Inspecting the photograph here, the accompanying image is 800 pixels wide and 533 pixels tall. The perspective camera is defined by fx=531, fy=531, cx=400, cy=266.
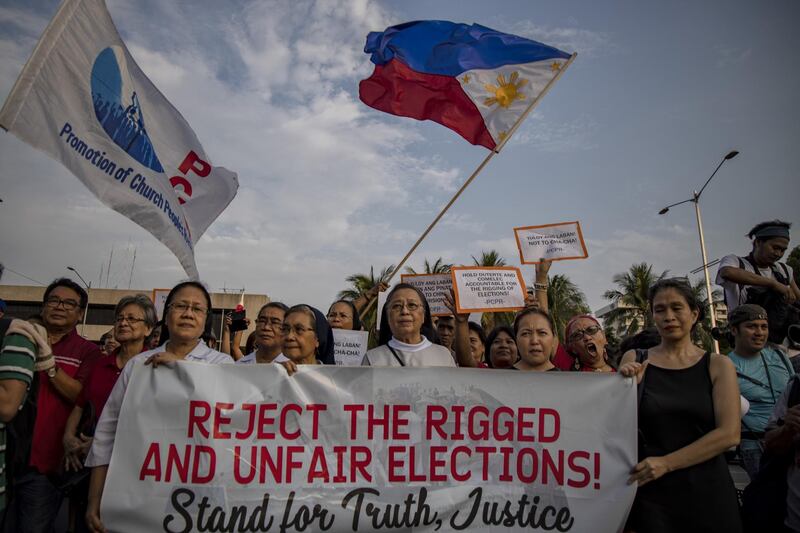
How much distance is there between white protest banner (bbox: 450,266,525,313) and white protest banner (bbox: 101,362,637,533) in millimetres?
1895

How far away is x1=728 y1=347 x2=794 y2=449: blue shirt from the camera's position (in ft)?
13.0

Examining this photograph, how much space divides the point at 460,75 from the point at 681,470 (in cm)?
474

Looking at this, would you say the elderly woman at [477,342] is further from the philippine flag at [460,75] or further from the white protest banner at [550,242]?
the philippine flag at [460,75]

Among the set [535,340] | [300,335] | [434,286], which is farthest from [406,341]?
[434,286]

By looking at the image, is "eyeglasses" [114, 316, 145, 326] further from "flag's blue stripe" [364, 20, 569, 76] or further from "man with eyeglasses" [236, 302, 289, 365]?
"flag's blue stripe" [364, 20, 569, 76]

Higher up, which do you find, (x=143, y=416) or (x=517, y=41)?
(x=517, y=41)

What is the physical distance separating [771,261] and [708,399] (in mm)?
2530

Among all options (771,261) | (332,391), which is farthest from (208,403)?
(771,261)

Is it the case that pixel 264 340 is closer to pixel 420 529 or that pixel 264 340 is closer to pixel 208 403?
pixel 208 403

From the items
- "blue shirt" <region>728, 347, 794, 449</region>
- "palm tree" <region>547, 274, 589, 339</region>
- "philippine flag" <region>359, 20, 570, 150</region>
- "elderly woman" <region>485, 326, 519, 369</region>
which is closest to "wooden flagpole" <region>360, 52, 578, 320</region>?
"philippine flag" <region>359, 20, 570, 150</region>

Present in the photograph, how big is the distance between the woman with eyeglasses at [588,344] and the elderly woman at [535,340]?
→ 62cm

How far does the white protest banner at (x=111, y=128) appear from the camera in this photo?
3695 millimetres

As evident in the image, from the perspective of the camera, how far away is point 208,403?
3068mm

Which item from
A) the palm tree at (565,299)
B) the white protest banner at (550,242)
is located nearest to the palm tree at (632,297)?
the palm tree at (565,299)
